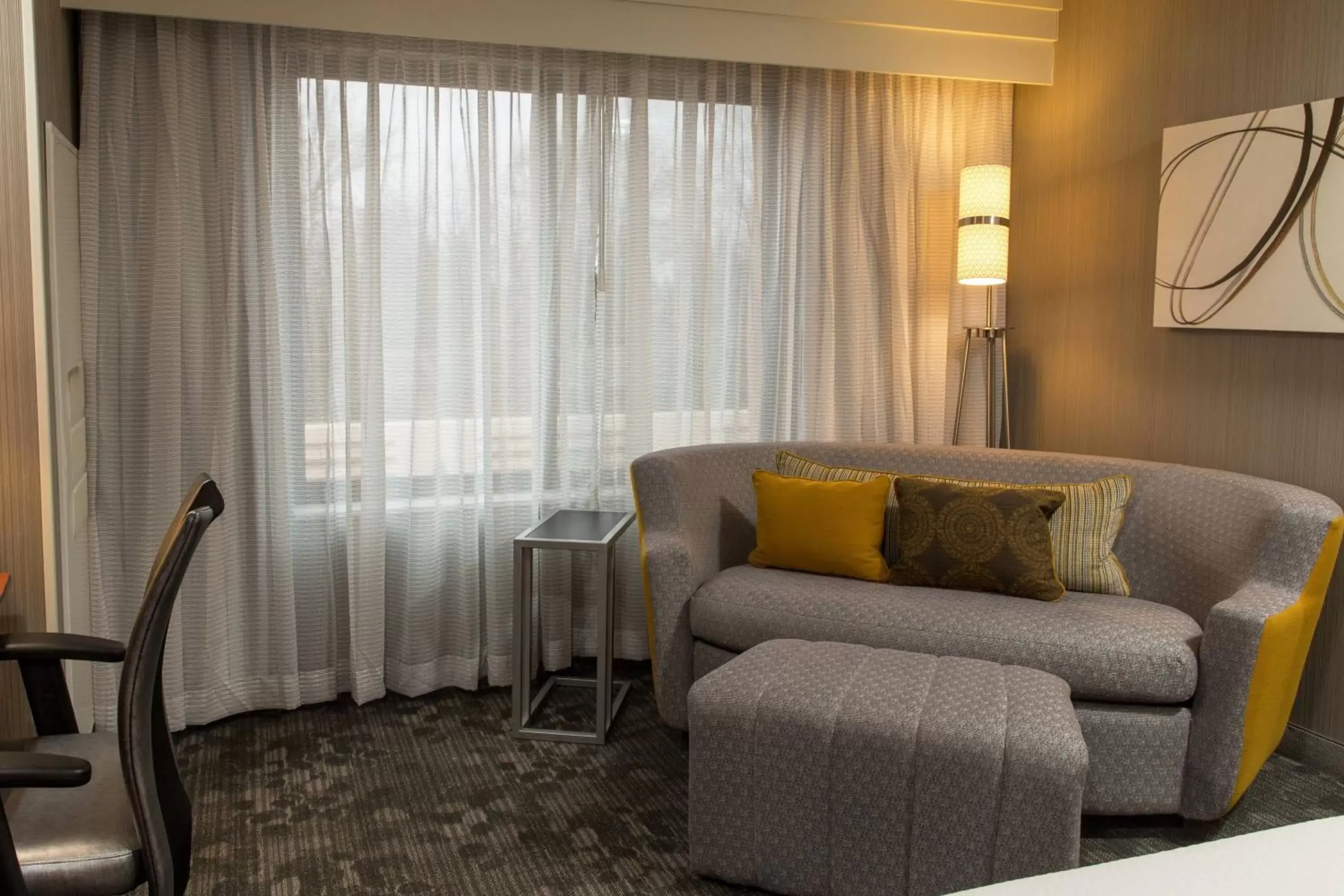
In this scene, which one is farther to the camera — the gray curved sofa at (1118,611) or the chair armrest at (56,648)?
the gray curved sofa at (1118,611)

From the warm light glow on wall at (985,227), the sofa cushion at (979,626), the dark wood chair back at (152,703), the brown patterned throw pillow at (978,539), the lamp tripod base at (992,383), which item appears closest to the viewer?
the dark wood chair back at (152,703)

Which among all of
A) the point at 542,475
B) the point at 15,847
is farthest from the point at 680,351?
the point at 15,847

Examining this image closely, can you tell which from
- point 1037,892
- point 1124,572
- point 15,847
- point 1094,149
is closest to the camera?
point 1037,892

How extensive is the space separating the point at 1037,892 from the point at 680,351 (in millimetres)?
2915

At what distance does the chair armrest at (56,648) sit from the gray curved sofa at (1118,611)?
5.22 ft

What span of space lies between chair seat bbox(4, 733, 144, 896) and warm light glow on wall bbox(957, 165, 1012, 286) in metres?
3.01

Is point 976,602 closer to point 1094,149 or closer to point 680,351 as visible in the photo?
point 680,351

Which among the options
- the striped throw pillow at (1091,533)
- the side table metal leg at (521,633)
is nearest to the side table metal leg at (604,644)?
the side table metal leg at (521,633)

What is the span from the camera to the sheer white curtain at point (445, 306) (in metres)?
3.34

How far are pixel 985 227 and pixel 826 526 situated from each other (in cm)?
123

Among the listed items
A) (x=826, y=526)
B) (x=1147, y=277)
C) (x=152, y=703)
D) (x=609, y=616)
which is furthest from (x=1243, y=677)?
(x=152, y=703)

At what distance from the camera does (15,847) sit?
5.29ft

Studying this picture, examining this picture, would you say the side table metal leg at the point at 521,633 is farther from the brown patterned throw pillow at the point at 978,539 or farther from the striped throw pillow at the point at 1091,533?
the striped throw pillow at the point at 1091,533

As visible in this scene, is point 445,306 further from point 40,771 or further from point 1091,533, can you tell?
point 40,771
